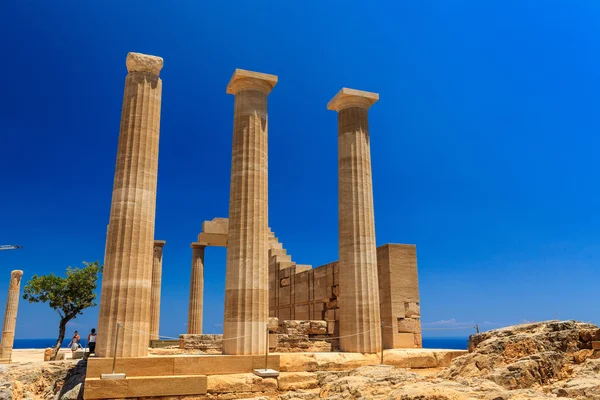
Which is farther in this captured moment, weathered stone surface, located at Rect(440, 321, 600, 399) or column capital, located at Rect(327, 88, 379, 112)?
column capital, located at Rect(327, 88, 379, 112)

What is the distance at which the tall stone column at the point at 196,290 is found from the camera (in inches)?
1182

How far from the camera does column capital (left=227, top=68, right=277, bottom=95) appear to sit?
15725 mm

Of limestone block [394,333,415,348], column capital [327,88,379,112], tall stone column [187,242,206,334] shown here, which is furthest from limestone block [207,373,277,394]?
tall stone column [187,242,206,334]

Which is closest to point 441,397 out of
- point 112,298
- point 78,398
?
point 112,298

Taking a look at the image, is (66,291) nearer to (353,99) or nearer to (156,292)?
(156,292)

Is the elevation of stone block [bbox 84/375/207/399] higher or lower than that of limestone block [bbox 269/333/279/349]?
lower

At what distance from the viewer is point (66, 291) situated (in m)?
32.8

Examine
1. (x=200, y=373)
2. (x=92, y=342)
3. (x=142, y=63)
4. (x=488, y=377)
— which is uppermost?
(x=142, y=63)

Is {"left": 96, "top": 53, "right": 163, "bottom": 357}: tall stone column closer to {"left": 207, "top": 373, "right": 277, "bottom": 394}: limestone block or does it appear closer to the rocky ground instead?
{"left": 207, "top": 373, "right": 277, "bottom": 394}: limestone block

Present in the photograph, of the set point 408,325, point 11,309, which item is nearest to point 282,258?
point 408,325

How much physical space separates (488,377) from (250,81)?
11.0m

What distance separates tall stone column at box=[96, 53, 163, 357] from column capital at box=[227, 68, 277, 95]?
245cm

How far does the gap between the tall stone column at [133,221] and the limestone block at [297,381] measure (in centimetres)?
372

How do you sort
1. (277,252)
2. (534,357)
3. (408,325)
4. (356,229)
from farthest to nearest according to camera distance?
(277,252) < (408,325) < (356,229) < (534,357)
